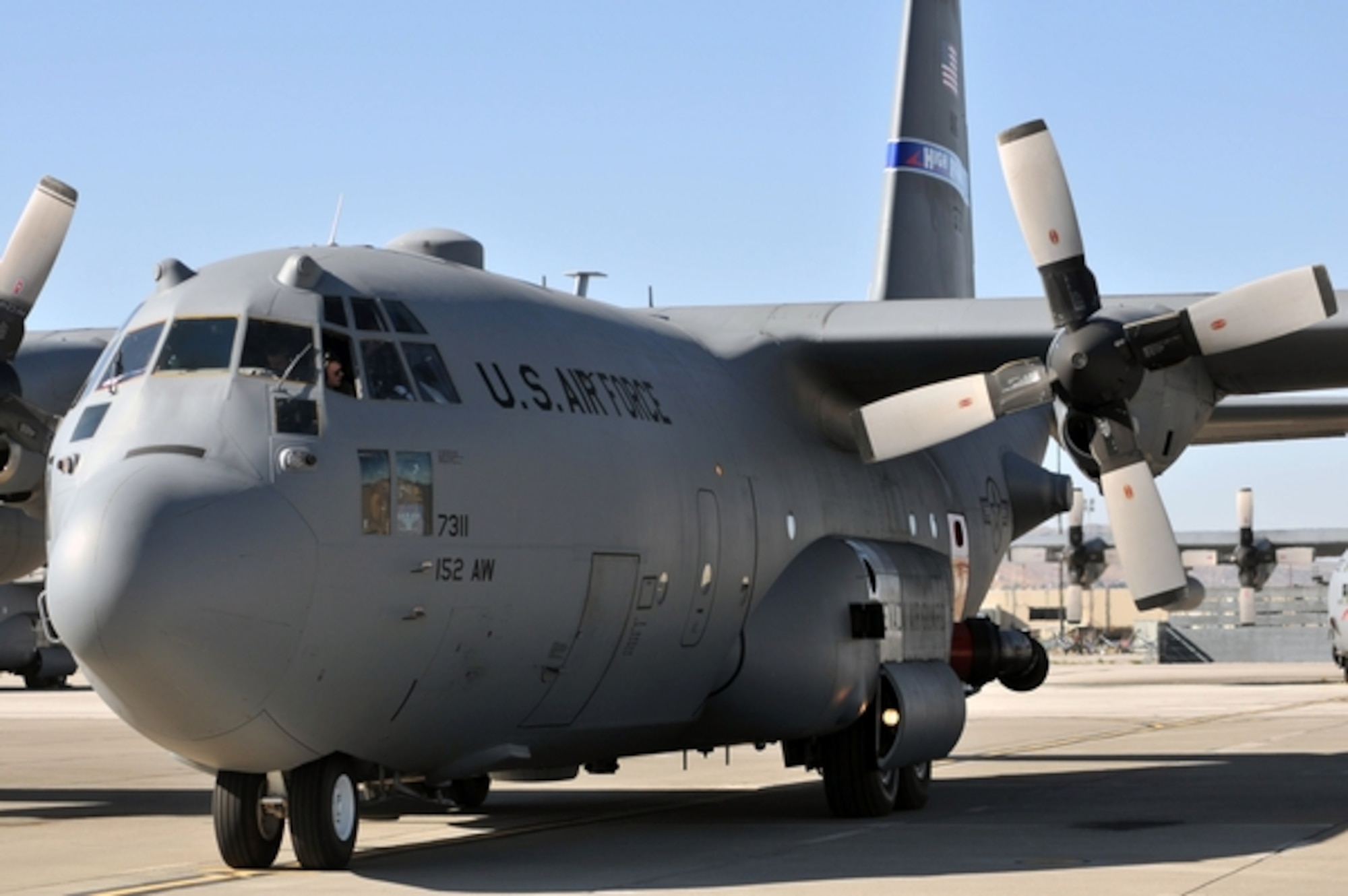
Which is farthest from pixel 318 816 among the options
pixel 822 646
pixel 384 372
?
pixel 822 646

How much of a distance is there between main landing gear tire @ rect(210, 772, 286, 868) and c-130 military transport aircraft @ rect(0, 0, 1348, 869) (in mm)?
22

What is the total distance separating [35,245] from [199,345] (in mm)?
6783

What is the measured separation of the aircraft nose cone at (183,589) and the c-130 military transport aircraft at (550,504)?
0.06 ft

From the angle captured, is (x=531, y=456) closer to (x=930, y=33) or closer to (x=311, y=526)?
(x=311, y=526)

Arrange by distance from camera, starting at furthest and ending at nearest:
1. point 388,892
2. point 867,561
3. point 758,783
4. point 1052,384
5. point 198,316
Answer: point 758,783
point 867,561
point 1052,384
point 198,316
point 388,892

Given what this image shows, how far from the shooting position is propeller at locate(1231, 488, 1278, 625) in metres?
65.8

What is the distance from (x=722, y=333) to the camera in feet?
54.0

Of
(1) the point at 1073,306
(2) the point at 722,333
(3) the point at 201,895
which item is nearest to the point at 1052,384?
(1) the point at 1073,306

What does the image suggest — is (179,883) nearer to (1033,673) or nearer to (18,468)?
(18,468)

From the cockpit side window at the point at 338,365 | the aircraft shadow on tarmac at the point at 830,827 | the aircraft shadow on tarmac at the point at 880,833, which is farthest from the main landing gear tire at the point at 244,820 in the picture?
the cockpit side window at the point at 338,365

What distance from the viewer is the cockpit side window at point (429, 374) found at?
37.7ft

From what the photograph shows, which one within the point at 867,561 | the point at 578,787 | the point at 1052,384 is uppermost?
the point at 1052,384

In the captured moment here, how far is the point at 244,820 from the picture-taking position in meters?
11.4

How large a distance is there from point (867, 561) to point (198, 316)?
22.2 feet
